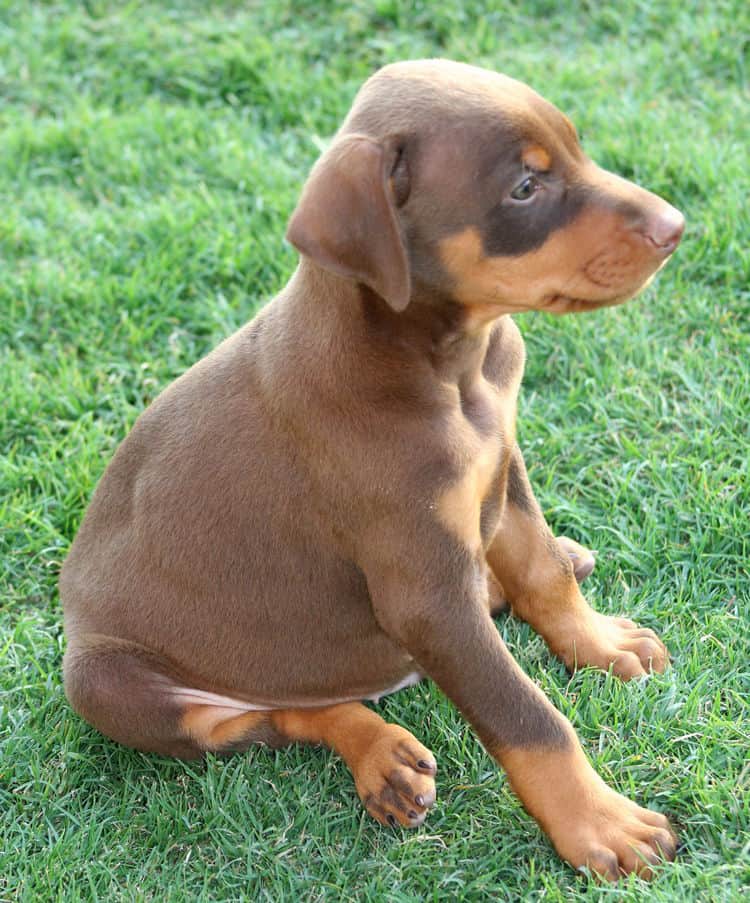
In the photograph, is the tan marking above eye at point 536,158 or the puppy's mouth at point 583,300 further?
the puppy's mouth at point 583,300

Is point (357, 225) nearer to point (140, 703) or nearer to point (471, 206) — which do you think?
point (471, 206)

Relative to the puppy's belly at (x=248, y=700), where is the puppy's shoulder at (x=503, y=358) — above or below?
above

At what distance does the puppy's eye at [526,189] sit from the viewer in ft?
10.5

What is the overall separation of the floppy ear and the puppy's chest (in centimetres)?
53

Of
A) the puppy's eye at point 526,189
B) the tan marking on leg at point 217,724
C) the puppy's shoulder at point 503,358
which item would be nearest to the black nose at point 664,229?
the puppy's eye at point 526,189

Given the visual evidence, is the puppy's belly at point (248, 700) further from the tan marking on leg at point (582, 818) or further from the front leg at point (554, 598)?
the tan marking on leg at point (582, 818)

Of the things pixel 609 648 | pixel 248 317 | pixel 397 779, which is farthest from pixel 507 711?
pixel 248 317

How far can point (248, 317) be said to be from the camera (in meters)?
5.73

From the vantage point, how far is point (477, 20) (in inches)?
284

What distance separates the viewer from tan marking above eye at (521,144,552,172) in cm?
318

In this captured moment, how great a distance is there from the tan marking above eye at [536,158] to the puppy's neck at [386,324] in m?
0.39

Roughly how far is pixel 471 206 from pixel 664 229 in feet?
1.63

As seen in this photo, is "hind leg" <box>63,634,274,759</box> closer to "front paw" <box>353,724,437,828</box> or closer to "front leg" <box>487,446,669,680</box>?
"front paw" <box>353,724,437,828</box>

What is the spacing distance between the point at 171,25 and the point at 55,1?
2.70ft
